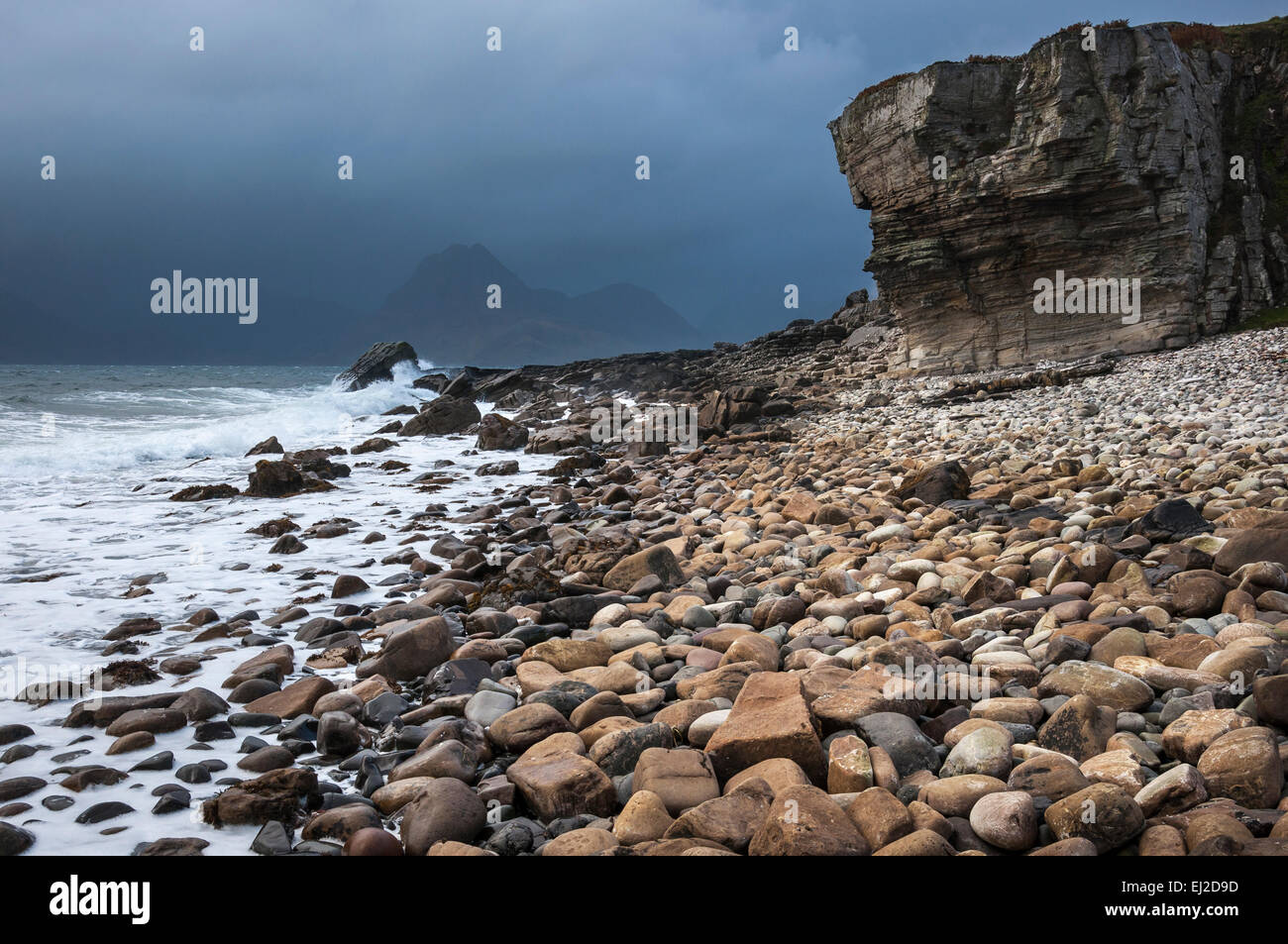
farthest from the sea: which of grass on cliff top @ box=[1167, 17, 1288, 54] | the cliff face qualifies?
grass on cliff top @ box=[1167, 17, 1288, 54]

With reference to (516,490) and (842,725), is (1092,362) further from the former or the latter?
(842,725)

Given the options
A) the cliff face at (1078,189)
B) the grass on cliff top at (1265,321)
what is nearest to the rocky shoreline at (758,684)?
the grass on cliff top at (1265,321)

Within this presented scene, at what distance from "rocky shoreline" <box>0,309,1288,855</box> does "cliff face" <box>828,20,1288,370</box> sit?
36.2ft

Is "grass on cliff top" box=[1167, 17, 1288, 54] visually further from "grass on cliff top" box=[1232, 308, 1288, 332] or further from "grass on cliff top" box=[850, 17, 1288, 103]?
"grass on cliff top" box=[1232, 308, 1288, 332]

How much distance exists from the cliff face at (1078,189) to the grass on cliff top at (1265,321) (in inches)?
12.5

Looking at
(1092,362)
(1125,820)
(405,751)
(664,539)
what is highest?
(1092,362)

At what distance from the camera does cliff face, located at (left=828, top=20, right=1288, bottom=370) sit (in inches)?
719

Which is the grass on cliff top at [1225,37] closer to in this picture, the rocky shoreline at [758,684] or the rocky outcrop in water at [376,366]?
the rocky shoreline at [758,684]

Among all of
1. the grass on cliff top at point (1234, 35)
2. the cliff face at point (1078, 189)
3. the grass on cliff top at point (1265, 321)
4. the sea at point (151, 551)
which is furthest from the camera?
the grass on cliff top at point (1234, 35)

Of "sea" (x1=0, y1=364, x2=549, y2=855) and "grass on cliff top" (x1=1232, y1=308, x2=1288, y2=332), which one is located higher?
"grass on cliff top" (x1=1232, y1=308, x2=1288, y2=332)

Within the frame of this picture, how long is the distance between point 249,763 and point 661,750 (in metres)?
2.23

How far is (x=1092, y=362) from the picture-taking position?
58.1 ft

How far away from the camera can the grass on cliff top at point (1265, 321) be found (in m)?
17.7

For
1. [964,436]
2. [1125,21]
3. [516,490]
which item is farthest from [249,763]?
[1125,21]
